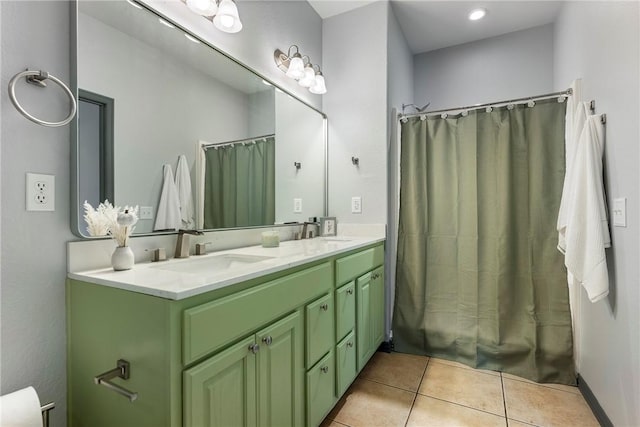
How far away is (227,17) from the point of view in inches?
59.3

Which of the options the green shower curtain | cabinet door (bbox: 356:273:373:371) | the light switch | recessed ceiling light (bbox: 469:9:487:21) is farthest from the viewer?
recessed ceiling light (bbox: 469:9:487:21)

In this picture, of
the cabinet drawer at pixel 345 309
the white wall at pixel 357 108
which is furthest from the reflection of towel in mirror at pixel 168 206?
the white wall at pixel 357 108

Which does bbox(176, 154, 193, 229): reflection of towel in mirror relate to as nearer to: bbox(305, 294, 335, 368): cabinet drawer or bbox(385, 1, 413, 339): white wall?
bbox(305, 294, 335, 368): cabinet drawer

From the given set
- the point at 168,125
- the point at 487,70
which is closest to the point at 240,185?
the point at 168,125

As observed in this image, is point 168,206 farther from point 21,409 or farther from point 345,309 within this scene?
point 345,309

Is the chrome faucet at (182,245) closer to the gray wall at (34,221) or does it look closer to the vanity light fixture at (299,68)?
the gray wall at (34,221)

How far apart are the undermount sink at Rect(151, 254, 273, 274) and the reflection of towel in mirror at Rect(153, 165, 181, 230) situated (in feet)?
0.58

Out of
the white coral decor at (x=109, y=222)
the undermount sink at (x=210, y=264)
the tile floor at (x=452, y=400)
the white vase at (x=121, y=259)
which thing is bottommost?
the tile floor at (x=452, y=400)

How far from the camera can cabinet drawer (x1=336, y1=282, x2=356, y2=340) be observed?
63.0 inches

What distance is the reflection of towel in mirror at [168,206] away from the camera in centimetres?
134

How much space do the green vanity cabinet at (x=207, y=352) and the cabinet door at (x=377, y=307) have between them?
2.18 feet

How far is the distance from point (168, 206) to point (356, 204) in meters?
1.47

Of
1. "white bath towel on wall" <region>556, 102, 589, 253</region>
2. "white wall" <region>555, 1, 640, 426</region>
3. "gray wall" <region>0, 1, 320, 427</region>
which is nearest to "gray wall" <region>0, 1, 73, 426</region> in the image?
"gray wall" <region>0, 1, 320, 427</region>

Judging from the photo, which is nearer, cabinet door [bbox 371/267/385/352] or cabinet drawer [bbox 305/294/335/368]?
cabinet drawer [bbox 305/294/335/368]
